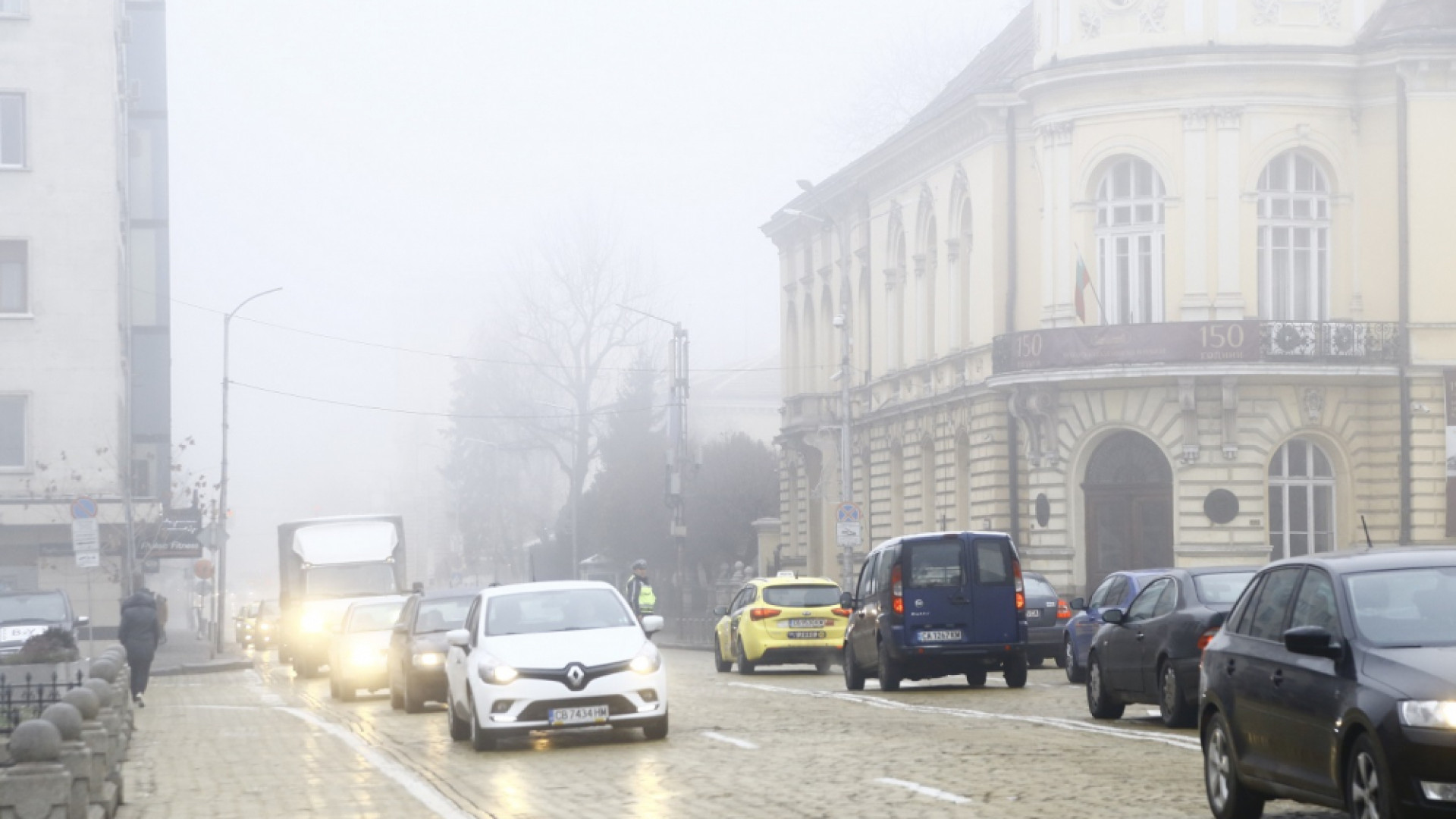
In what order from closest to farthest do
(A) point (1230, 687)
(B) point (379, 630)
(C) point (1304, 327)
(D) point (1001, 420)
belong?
(A) point (1230, 687) → (B) point (379, 630) → (C) point (1304, 327) → (D) point (1001, 420)

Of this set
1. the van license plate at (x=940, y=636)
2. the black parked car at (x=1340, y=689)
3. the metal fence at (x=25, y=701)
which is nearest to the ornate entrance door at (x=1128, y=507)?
the van license plate at (x=940, y=636)

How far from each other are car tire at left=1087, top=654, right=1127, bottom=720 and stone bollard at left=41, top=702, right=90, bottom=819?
1002 cm

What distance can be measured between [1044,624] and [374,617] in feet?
33.1

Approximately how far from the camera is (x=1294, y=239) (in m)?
45.4

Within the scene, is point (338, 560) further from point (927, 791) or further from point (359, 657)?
point (927, 791)

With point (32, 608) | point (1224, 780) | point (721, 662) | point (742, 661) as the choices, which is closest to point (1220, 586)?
point (1224, 780)

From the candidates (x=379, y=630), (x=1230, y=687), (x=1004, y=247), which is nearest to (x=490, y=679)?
(x=1230, y=687)

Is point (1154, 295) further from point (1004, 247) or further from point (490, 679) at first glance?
point (490, 679)

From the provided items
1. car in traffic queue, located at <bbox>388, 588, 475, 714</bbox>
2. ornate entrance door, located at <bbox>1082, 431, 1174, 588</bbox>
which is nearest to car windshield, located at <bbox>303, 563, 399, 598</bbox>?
ornate entrance door, located at <bbox>1082, 431, 1174, 588</bbox>

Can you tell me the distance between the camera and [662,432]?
86.4m

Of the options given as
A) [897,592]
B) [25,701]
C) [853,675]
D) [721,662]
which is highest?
[897,592]

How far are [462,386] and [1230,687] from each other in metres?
100

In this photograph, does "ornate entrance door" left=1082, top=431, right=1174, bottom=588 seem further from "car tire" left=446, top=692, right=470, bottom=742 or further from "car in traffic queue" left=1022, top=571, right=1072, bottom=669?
"car tire" left=446, top=692, right=470, bottom=742

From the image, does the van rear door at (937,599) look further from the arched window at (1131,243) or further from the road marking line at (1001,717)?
the arched window at (1131,243)
